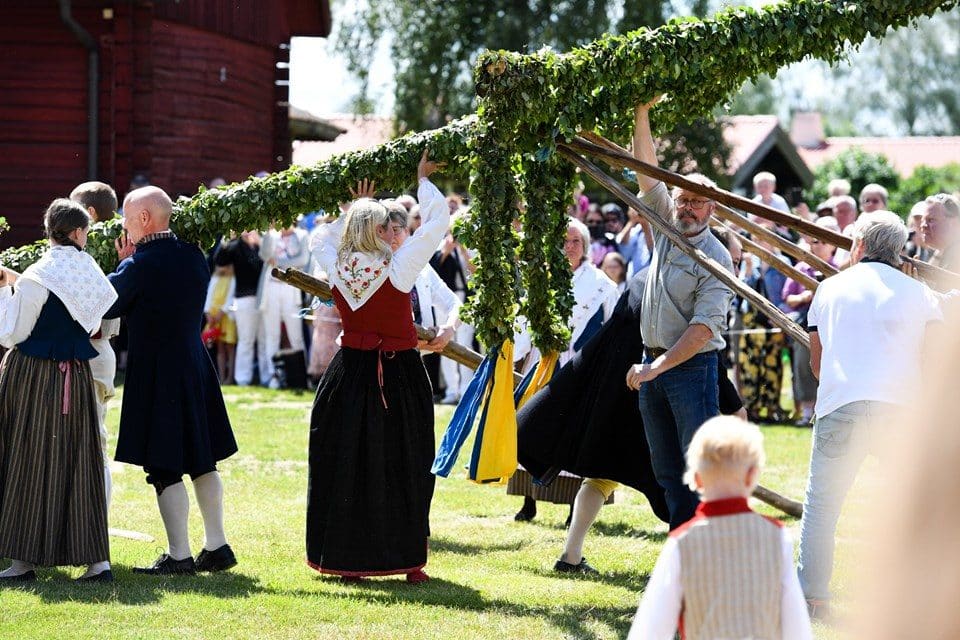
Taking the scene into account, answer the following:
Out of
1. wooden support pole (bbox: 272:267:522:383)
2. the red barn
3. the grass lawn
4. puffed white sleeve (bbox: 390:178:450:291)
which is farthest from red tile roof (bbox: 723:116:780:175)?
puffed white sleeve (bbox: 390:178:450:291)

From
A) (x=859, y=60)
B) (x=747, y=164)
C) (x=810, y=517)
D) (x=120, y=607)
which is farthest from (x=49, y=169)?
(x=859, y=60)

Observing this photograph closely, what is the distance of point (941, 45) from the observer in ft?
241

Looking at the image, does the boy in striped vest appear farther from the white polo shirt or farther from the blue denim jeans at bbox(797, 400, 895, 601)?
the white polo shirt

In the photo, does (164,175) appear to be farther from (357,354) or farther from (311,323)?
(357,354)

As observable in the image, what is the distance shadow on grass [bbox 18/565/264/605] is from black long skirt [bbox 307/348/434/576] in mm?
473

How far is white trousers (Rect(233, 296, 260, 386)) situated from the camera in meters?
17.4

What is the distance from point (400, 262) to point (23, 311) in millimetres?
1999

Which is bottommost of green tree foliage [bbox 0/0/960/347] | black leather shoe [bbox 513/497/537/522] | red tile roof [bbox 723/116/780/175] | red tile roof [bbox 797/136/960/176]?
black leather shoe [bbox 513/497/537/522]

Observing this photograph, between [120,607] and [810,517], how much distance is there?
3405mm

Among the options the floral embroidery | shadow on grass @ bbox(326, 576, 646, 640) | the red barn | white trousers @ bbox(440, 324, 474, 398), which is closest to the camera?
shadow on grass @ bbox(326, 576, 646, 640)

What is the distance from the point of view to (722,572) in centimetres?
377

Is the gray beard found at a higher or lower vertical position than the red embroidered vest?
higher

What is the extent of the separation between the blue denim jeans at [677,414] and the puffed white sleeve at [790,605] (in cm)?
252

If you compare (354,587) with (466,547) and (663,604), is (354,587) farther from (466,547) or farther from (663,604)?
(663,604)
